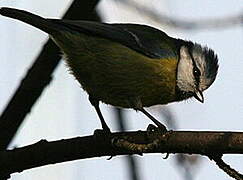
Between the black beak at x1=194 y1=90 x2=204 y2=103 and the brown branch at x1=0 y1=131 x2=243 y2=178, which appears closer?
the brown branch at x1=0 y1=131 x2=243 y2=178

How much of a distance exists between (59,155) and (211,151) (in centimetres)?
47

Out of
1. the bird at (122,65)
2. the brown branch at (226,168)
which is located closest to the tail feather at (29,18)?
the bird at (122,65)

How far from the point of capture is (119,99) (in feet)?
8.21

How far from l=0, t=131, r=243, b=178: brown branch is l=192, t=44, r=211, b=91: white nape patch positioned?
1031 mm

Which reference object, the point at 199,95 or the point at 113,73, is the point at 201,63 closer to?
the point at 199,95

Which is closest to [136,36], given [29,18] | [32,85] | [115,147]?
[29,18]

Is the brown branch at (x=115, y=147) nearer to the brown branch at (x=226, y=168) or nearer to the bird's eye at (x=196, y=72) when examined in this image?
the brown branch at (x=226, y=168)

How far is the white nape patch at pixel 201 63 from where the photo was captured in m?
2.77

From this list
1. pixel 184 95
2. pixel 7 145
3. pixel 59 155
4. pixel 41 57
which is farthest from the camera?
pixel 184 95

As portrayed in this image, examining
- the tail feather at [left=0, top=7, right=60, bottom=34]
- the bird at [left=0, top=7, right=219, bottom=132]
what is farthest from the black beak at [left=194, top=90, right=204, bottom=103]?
the tail feather at [left=0, top=7, right=60, bottom=34]

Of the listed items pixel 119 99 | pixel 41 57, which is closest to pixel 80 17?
pixel 41 57

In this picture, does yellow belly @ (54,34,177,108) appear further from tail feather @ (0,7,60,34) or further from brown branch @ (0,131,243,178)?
brown branch @ (0,131,243,178)

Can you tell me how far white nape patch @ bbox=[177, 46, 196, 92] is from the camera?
107 inches

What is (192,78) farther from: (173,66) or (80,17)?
(80,17)
